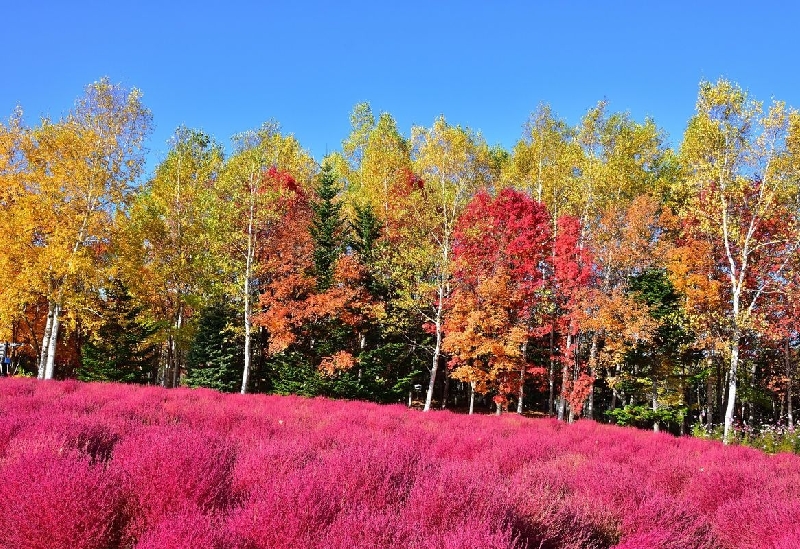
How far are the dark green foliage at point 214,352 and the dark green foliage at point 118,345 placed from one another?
1.94 meters

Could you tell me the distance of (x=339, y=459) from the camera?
392 cm

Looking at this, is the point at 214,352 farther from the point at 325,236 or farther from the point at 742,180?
the point at 742,180

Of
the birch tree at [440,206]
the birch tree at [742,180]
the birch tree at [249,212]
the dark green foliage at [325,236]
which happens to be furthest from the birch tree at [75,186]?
the birch tree at [742,180]

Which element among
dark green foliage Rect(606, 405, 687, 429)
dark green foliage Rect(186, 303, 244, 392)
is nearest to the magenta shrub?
dark green foliage Rect(186, 303, 244, 392)

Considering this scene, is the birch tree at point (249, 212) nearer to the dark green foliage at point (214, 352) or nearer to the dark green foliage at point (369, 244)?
the dark green foliage at point (214, 352)

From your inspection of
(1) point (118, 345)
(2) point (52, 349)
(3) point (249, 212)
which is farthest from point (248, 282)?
(1) point (118, 345)

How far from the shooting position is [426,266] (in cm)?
1945

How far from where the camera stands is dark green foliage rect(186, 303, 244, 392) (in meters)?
20.1

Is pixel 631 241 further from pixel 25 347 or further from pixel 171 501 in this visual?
pixel 25 347

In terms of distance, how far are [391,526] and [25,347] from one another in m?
31.1

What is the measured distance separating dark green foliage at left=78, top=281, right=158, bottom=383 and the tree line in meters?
0.11

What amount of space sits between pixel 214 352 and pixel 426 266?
31.0 ft

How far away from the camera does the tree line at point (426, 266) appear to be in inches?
631

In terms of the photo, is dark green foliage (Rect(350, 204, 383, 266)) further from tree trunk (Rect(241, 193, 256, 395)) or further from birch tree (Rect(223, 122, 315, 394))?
tree trunk (Rect(241, 193, 256, 395))
